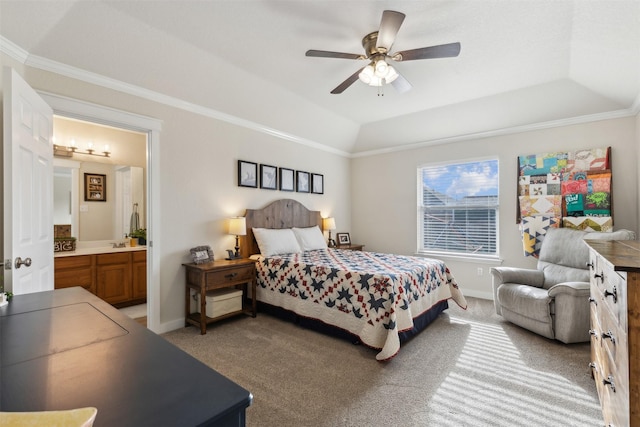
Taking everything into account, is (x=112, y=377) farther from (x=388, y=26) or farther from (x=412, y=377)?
(x=388, y=26)

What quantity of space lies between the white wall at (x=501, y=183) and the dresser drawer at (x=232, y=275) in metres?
2.72

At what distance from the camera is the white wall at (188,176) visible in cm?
297

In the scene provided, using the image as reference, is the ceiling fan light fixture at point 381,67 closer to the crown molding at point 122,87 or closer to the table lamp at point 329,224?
the crown molding at point 122,87

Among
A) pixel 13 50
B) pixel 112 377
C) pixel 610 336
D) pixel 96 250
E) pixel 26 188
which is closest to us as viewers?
pixel 112 377

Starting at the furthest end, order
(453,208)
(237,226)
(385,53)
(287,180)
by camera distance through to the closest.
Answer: (453,208) < (287,180) < (237,226) < (385,53)

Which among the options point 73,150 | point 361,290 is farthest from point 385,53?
point 73,150

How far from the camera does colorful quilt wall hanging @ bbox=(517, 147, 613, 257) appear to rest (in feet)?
11.7

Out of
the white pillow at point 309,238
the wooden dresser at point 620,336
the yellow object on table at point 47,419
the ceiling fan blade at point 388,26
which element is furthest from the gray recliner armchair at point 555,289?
the yellow object on table at point 47,419

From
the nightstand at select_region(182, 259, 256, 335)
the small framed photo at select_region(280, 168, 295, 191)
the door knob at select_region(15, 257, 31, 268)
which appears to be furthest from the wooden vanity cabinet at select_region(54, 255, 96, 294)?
the small framed photo at select_region(280, 168, 295, 191)

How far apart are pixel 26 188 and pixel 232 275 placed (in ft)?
6.31

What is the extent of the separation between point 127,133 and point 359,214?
4.11 metres

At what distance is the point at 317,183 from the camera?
5.20 metres

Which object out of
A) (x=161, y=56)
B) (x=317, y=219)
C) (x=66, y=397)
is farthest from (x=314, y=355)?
(x=161, y=56)

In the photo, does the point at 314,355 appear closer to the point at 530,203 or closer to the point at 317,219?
the point at 317,219
